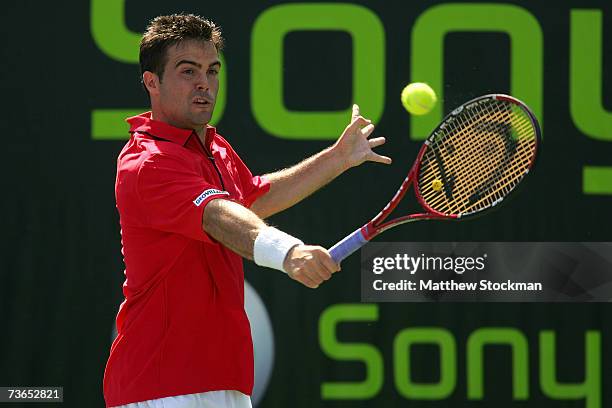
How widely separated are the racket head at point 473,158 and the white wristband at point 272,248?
748mm

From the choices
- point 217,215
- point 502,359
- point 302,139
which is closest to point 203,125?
point 217,215

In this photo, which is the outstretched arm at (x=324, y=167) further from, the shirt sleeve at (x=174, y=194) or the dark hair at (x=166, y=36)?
the shirt sleeve at (x=174, y=194)

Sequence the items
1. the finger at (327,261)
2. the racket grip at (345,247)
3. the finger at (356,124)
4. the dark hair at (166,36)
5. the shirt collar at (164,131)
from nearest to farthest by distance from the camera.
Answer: the finger at (327,261)
the racket grip at (345,247)
the shirt collar at (164,131)
the dark hair at (166,36)
the finger at (356,124)

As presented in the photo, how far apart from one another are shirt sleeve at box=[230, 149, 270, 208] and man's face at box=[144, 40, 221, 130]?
1.12 feet

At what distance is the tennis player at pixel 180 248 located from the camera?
2.78 meters

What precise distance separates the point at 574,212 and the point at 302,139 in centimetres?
133

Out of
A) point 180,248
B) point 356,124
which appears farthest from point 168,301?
point 356,124

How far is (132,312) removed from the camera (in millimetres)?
2969

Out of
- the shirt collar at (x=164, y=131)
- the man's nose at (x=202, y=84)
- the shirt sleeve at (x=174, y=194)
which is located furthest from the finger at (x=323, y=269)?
the man's nose at (x=202, y=84)

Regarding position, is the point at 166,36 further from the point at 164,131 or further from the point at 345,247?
the point at 345,247

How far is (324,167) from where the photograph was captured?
3482 millimetres

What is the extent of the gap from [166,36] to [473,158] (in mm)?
1052

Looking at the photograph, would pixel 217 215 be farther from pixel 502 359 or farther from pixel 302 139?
pixel 502 359

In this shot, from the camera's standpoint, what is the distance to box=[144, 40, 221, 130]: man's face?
10.2 feet
